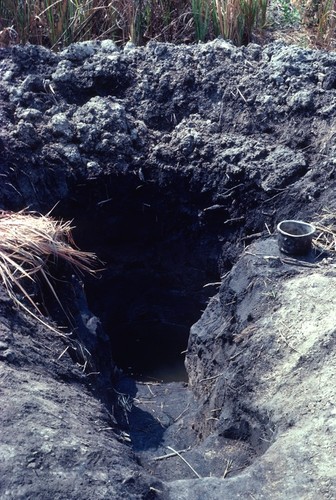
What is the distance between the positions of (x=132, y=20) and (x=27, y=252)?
3.14 meters

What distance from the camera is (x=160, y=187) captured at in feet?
14.9

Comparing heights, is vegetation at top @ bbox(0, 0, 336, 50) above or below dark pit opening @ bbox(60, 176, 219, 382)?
above

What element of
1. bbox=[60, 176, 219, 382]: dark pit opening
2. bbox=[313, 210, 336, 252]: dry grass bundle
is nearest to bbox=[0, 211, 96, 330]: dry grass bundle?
bbox=[60, 176, 219, 382]: dark pit opening

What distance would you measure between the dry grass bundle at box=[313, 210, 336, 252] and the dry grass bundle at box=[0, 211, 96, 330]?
4.77ft

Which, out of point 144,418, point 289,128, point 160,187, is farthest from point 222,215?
point 144,418

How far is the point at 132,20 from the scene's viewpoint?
18.0 feet

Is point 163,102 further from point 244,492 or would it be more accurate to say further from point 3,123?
point 244,492

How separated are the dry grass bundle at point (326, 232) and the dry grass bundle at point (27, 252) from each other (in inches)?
57.2

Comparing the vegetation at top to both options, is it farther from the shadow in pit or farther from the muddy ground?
the shadow in pit

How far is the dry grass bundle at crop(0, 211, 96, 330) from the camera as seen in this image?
308 cm

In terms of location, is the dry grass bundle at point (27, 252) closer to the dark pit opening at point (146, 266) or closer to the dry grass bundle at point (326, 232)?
the dark pit opening at point (146, 266)

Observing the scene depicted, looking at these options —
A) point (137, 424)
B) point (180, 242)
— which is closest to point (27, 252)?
point (137, 424)

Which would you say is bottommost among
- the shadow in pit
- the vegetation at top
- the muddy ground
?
the shadow in pit

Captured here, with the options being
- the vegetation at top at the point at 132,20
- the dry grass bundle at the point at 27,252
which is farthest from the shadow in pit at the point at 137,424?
the vegetation at top at the point at 132,20
